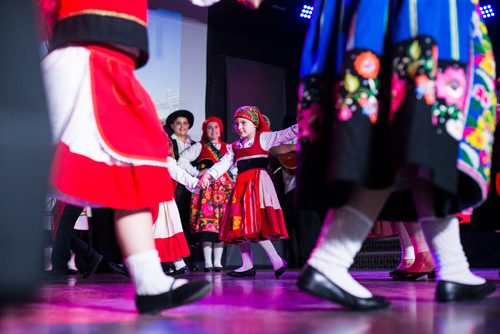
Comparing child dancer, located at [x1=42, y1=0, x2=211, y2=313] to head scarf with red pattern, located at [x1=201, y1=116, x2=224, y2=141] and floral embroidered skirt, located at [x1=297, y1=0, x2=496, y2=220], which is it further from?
head scarf with red pattern, located at [x1=201, y1=116, x2=224, y2=141]

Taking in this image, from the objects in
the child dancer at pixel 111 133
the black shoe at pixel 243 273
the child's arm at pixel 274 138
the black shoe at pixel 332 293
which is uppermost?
the child's arm at pixel 274 138

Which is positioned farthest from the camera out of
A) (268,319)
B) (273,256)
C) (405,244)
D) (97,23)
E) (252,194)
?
(252,194)

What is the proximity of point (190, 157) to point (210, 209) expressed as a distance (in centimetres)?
60

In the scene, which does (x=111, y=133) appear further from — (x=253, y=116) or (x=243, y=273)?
(x=253, y=116)

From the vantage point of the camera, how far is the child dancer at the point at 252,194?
4312 mm

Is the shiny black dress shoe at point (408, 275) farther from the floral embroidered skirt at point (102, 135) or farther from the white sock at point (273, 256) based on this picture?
→ the floral embroidered skirt at point (102, 135)

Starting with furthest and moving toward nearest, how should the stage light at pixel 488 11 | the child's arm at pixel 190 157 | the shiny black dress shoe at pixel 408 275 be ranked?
the stage light at pixel 488 11 < the child's arm at pixel 190 157 < the shiny black dress shoe at pixel 408 275

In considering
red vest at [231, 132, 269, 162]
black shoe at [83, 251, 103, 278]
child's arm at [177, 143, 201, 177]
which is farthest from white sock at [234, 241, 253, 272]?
child's arm at [177, 143, 201, 177]

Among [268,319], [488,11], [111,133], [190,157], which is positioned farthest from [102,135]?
[488,11]

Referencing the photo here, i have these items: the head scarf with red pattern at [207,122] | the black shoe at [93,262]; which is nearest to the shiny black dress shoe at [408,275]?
the black shoe at [93,262]

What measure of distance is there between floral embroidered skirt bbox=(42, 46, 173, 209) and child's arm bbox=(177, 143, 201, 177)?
4606mm

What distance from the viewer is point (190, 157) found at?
629 cm

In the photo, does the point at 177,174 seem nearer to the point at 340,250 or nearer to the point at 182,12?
the point at 182,12

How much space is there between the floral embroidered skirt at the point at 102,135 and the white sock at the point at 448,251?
711 mm
